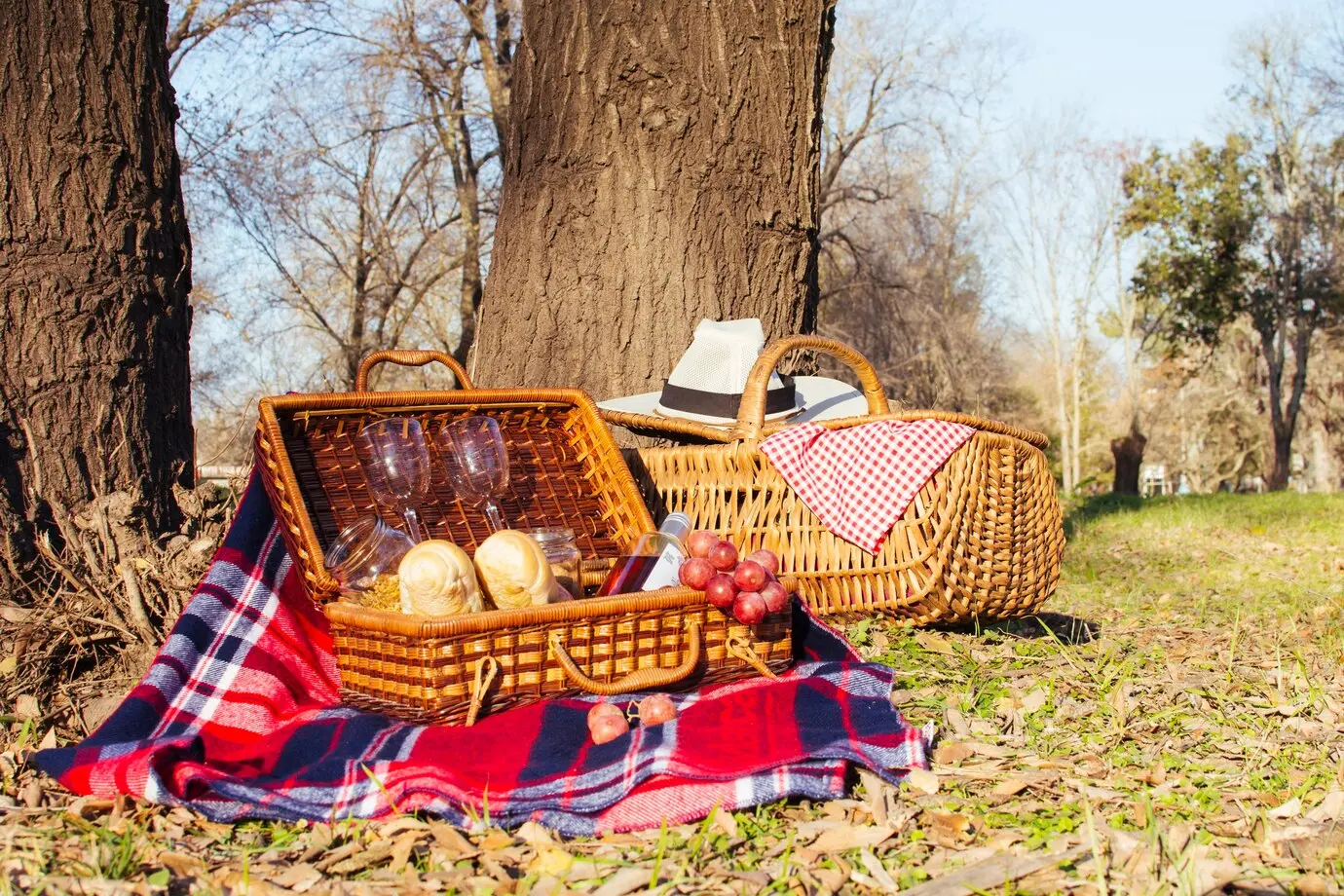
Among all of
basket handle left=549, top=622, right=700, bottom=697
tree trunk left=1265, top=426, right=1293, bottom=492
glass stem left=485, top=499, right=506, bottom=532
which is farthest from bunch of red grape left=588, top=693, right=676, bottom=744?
tree trunk left=1265, top=426, right=1293, bottom=492

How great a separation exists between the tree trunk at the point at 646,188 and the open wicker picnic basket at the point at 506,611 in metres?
0.89

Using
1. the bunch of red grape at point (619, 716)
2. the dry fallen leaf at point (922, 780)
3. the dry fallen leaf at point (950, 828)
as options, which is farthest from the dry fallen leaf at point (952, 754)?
the bunch of red grape at point (619, 716)

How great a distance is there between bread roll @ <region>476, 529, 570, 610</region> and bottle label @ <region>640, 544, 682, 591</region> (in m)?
0.28

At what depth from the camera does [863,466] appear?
3418 millimetres

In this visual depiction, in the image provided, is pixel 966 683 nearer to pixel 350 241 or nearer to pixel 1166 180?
pixel 350 241

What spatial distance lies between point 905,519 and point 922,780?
1184 mm

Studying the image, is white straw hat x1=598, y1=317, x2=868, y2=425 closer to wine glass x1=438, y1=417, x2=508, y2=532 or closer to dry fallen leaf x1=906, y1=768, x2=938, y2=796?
wine glass x1=438, y1=417, x2=508, y2=532

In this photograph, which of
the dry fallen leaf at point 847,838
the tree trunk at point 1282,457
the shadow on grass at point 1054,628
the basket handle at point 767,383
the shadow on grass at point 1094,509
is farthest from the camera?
the tree trunk at point 1282,457

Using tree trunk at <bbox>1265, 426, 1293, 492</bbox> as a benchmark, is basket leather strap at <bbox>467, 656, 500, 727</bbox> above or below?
above

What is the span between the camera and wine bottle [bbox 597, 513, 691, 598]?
2.89m

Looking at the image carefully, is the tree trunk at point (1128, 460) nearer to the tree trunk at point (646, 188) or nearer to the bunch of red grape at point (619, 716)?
the tree trunk at point (646, 188)

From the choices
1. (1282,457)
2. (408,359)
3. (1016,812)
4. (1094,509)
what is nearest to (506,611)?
(1016,812)

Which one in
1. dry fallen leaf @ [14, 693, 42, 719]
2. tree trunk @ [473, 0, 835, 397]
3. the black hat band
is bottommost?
dry fallen leaf @ [14, 693, 42, 719]

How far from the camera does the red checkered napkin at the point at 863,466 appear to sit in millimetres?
3330
